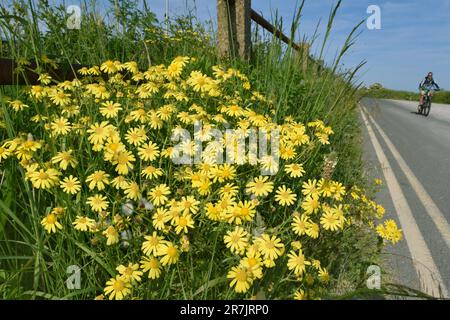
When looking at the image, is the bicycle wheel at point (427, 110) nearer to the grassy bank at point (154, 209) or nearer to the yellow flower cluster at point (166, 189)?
the grassy bank at point (154, 209)

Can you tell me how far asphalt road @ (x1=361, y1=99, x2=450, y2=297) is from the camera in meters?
2.51

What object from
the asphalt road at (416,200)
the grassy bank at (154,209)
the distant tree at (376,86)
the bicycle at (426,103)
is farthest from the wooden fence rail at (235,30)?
the bicycle at (426,103)

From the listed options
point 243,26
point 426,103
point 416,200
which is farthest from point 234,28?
point 426,103

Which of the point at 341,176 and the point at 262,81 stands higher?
the point at 262,81

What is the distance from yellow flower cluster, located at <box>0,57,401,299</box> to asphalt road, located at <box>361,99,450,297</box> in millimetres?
428

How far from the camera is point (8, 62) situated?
2.03 meters

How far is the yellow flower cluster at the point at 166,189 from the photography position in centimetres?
155

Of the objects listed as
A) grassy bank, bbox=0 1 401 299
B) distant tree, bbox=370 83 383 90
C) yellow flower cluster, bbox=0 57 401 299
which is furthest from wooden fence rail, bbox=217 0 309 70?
yellow flower cluster, bbox=0 57 401 299

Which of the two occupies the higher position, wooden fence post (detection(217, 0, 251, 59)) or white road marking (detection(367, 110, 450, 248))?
wooden fence post (detection(217, 0, 251, 59))

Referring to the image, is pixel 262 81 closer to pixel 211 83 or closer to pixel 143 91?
pixel 211 83

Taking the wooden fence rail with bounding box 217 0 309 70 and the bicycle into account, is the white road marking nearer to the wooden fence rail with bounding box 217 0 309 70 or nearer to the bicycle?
the wooden fence rail with bounding box 217 0 309 70

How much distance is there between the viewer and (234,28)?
4.07m
